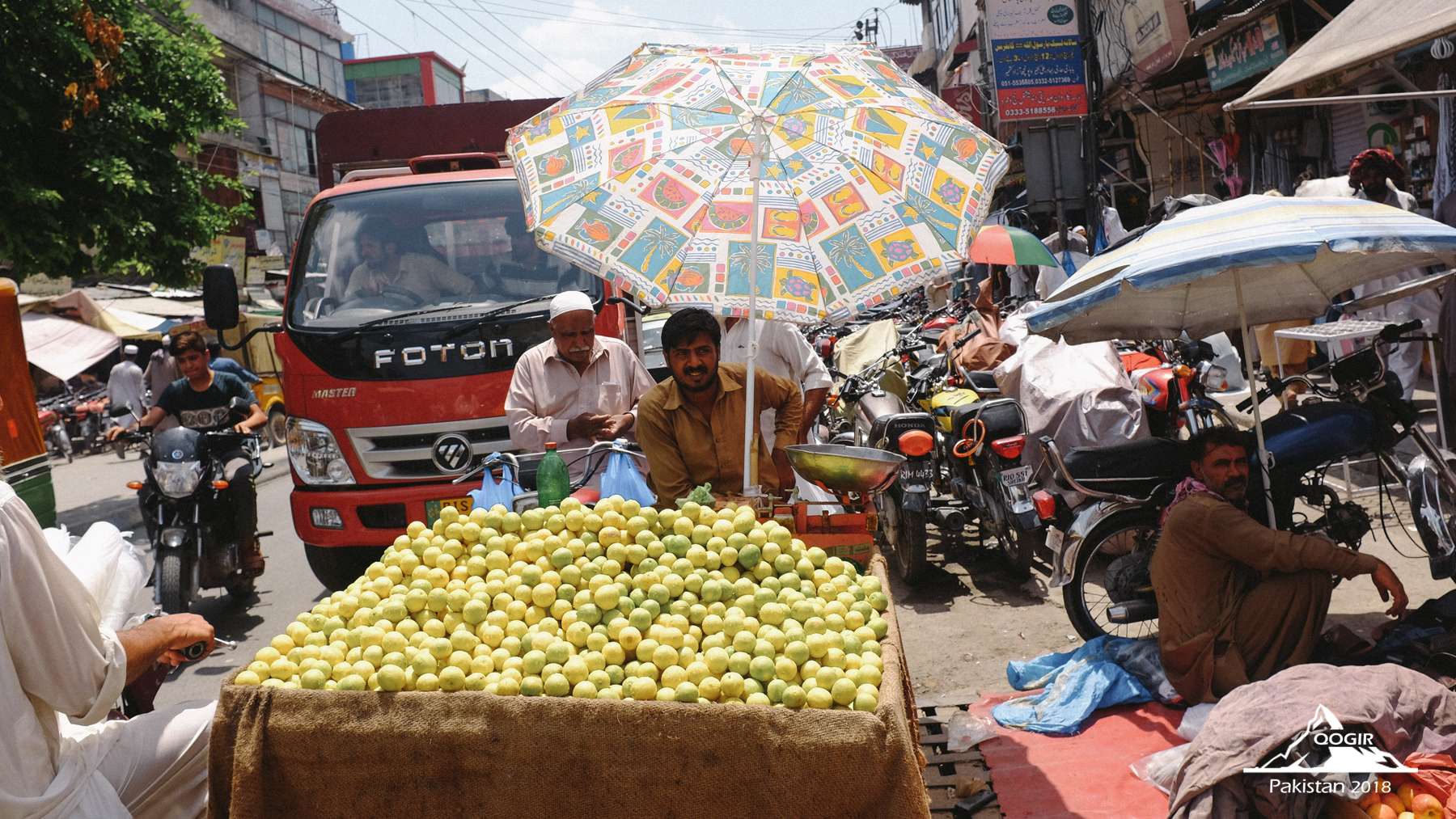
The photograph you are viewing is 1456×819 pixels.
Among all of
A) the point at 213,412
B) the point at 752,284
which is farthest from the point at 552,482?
→ the point at 213,412

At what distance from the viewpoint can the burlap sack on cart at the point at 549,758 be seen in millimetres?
2359

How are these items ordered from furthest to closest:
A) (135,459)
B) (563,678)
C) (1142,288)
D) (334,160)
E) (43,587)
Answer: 1. (135,459)
2. (334,160)
3. (1142,288)
4. (563,678)
5. (43,587)

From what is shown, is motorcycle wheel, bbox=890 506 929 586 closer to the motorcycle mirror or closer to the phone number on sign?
the motorcycle mirror

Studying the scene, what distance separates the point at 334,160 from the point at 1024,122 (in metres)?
9.03

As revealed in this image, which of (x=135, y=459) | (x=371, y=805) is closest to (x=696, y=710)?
(x=371, y=805)

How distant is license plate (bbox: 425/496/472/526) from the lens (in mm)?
5492

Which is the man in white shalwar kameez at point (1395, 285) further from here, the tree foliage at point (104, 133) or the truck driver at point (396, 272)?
the tree foliage at point (104, 133)

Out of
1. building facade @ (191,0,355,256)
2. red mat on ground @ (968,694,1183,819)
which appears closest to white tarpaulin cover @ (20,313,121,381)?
building facade @ (191,0,355,256)

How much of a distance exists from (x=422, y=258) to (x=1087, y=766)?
174 inches

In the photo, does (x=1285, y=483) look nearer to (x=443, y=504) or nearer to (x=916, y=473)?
(x=916, y=473)

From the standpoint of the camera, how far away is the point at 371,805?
100 inches

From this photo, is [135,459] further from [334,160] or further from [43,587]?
[43,587]

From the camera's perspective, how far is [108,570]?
121 inches

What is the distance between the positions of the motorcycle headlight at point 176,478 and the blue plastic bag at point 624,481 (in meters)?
3.34
